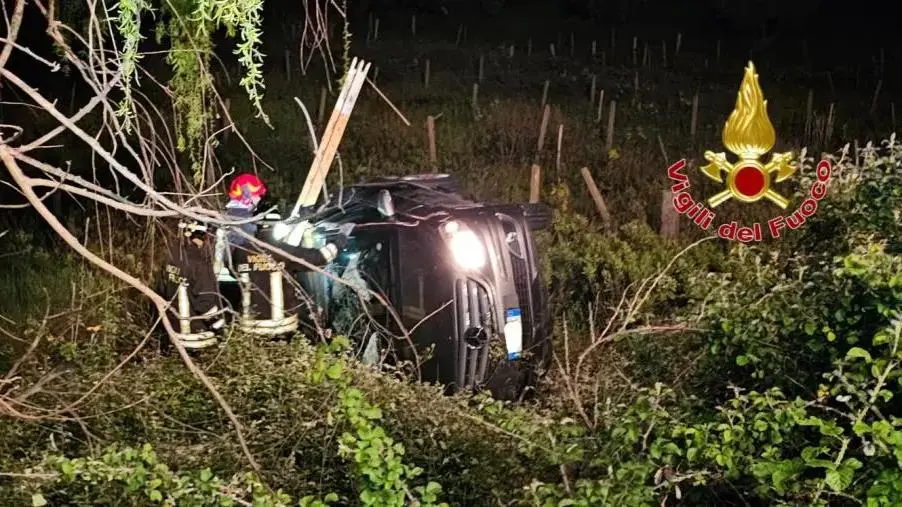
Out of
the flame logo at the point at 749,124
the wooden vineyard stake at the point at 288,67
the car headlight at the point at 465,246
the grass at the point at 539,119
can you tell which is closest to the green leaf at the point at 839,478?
the car headlight at the point at 465,246

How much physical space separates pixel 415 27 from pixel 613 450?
78.6 feet

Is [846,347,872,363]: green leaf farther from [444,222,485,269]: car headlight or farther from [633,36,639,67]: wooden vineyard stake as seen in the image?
[633,36,639,67]: wooden vineyard stake

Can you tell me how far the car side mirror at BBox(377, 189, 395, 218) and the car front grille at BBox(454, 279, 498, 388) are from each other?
607 mm

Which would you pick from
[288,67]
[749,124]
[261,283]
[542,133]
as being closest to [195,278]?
[261,283]

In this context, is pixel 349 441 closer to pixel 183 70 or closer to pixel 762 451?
pixel 762 451

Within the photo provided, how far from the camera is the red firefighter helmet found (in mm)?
5742

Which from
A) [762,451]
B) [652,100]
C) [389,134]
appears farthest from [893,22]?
[762,451]

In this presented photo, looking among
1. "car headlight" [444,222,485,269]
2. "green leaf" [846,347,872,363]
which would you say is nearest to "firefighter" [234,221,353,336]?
"car headlight" [444,222,485,269]

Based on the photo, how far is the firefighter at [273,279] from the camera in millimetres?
4754

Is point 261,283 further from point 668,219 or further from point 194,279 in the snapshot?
point 668,219

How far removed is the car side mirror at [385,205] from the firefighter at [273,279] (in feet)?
0.75

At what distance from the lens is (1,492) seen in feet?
12.2

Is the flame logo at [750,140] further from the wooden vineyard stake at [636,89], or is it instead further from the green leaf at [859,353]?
the wooden vineyard stake at [636,89]

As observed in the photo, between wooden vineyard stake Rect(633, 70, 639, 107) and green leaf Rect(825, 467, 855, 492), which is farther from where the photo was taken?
wooden vineyard stake Rect(633, 70, 639, 107)
